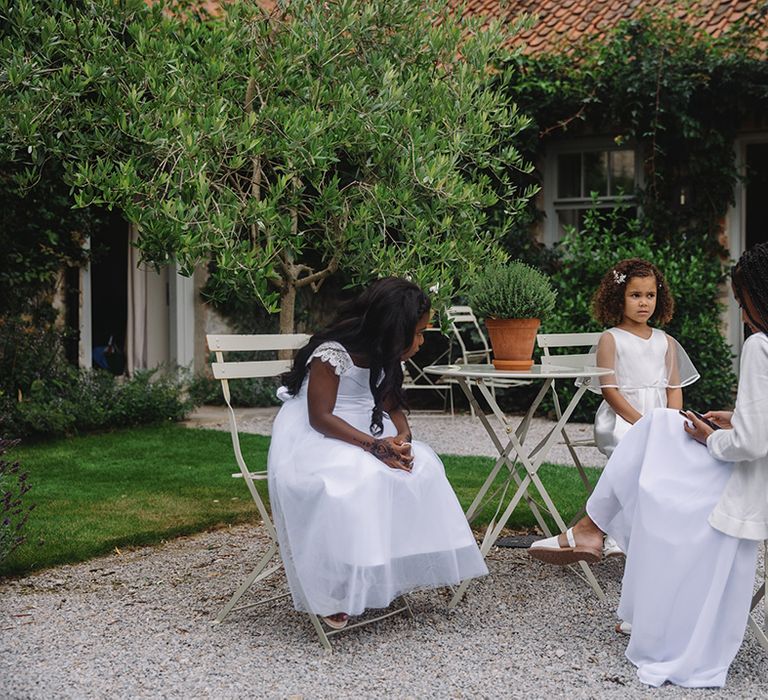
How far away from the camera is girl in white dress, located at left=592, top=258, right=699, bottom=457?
4.81 meters

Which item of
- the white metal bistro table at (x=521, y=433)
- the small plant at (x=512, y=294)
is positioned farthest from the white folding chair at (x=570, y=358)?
the small plant at (x=512, y=294)

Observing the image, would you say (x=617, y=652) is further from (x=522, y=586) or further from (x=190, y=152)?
(x=190, y=152)

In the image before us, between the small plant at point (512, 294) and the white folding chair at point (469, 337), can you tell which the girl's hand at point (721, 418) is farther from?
the white folding chair at point (469, 337)

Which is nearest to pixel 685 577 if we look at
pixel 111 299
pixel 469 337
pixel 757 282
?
pixel 757 282

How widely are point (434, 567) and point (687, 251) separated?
669 centimetres

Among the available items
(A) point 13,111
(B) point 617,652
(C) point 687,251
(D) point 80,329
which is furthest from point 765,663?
(D) point 80,329

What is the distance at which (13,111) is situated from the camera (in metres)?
5.53

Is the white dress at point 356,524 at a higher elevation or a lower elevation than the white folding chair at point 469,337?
lower

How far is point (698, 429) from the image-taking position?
3.48 meters

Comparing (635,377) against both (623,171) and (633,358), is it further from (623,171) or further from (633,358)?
(623,171)

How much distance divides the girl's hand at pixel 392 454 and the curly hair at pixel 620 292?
62.1 inches

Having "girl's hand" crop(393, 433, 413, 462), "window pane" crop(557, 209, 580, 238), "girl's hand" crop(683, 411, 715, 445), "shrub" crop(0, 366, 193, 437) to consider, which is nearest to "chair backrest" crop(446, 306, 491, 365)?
"window pane" crop(557, 209, 580, 238)

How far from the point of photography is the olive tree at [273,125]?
15.9 ft

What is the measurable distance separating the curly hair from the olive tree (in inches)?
26.2
